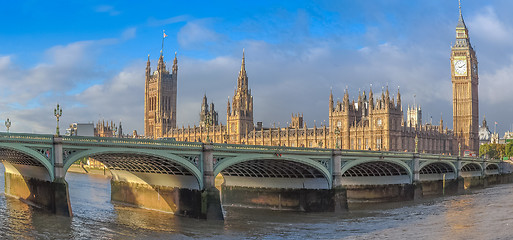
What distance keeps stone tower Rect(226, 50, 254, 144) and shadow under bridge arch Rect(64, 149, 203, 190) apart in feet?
313

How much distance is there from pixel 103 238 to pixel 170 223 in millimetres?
7833

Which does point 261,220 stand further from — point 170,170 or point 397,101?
point 397,101

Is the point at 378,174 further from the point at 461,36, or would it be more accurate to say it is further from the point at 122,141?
the point at 461,36

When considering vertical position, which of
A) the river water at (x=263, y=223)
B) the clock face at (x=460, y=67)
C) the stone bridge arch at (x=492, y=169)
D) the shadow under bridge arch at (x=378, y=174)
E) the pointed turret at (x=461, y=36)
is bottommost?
the river water at (x=263, y=223)

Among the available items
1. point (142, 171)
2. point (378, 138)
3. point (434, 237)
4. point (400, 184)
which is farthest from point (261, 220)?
point (378, 138)

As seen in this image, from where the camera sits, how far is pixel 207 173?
48.4m

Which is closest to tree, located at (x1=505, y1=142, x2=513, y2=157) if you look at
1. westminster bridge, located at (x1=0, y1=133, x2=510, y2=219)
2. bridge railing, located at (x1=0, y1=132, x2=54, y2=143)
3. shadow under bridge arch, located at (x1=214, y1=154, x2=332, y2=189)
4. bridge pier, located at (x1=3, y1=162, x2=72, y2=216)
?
westminster bridge, located at (x1=0, y1=133, x2=510, y2=219)

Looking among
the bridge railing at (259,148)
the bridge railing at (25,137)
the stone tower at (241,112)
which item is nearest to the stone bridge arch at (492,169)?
the stone tower at (241,112)

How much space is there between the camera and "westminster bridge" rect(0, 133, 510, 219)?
42.6m

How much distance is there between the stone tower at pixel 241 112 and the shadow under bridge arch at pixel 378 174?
3108 inches

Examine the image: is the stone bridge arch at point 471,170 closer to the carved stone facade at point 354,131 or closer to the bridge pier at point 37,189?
the carved stone facade at point 354,131

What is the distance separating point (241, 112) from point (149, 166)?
106m

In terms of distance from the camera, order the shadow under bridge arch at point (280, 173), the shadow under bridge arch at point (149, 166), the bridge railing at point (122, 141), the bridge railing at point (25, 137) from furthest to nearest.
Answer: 1. the shadow under bridge arch at point (280, 173)
2. the shadow under bridge arch at point (149, 166)
3. the bridge railing at point (122, 141)
4. the bridge railing at point (25, 137)

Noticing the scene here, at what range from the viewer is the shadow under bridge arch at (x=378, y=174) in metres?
70.9
